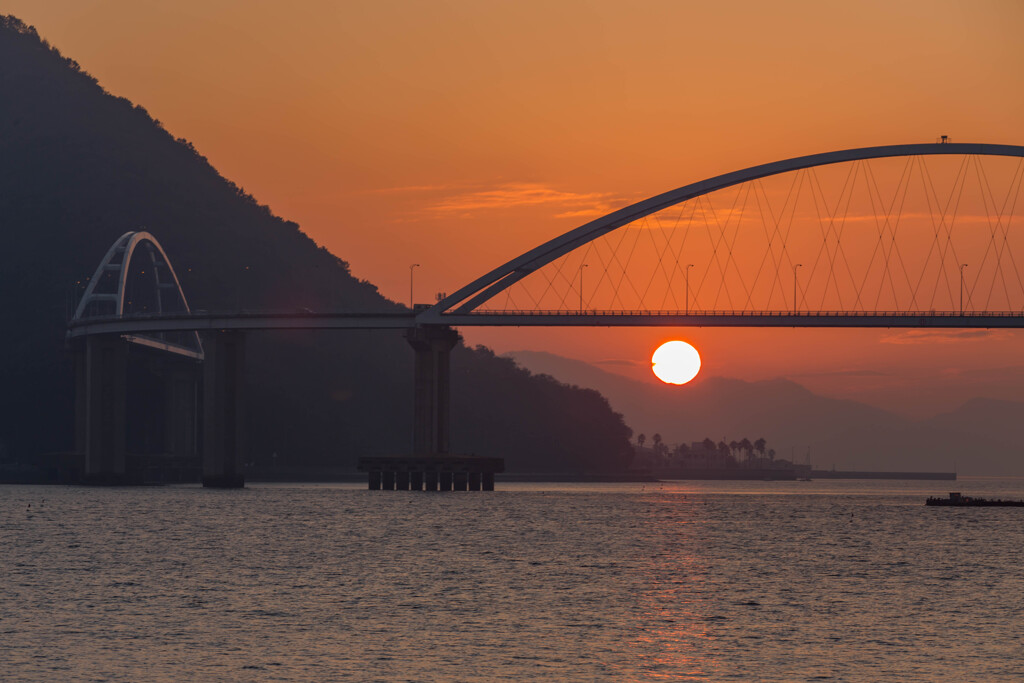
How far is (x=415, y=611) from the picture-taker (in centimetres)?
5394

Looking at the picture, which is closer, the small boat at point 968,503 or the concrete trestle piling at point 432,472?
the small boat at point 968,503

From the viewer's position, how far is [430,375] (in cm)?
17475

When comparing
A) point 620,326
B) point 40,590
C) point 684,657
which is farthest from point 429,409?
point 684,657

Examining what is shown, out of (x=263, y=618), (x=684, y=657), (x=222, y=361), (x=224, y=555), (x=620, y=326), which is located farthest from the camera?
(x=222, y=361)

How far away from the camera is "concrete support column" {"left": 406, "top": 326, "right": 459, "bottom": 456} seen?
174 m

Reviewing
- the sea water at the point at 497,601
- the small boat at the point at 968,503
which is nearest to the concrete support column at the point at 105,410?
the sea water at the point at 497,601

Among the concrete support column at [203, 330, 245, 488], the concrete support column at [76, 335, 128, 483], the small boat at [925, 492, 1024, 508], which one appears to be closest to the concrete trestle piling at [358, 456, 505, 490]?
the concrete support column at [203, 330, 245, 488]

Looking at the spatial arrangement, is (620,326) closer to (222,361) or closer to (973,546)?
(222,361)

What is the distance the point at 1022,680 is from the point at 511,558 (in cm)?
4224

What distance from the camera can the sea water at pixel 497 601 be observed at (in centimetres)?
4131

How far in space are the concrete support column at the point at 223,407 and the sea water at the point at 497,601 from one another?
64.1 meters

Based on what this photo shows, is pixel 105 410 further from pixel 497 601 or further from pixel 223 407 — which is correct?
pixel 497 601

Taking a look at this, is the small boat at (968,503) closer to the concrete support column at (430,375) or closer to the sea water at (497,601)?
the concrete support column at (430,375)

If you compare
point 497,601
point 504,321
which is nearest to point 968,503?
point 504,321
